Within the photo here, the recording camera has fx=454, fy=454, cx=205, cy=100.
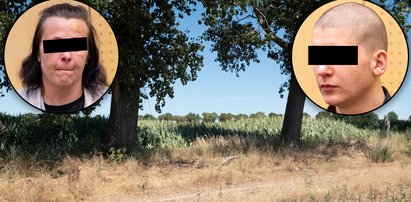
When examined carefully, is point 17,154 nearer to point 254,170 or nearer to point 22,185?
point 22,185

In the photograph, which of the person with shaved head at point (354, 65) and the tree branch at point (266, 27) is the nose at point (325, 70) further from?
the tree branch at point (266, 27)

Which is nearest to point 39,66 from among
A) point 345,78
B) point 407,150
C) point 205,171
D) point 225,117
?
point 345,78

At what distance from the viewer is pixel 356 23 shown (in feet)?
15.9

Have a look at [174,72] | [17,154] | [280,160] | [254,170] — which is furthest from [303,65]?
[17,154]

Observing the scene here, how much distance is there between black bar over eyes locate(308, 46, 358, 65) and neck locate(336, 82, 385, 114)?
1.16 feet

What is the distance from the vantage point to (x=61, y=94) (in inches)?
261

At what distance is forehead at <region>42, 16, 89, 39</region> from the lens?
653 cm

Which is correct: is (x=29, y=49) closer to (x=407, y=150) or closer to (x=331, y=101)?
(x=331, y=101)

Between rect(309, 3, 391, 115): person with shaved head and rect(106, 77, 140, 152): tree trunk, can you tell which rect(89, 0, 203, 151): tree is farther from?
rect(309, 3, 391, 115): person with shaved head

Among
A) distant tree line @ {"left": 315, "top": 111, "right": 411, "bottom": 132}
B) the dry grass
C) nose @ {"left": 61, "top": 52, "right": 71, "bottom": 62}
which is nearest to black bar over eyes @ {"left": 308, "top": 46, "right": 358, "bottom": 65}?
nose @ {"left": 61, "top": 52, "right": 71, "bottom": 62}

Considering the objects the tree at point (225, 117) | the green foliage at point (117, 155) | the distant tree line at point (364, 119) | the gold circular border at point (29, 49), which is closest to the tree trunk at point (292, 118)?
the green foliage at point (117, 155)

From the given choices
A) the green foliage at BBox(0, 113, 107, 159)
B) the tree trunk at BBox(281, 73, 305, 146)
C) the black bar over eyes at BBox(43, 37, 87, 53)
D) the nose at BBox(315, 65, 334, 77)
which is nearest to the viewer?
the nose at BBox(315, 65, 334, 77)

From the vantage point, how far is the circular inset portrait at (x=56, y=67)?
6508 millimetres

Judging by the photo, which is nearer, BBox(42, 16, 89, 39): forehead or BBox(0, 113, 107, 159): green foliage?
BBox(42, 16, 89, 39): forehead
